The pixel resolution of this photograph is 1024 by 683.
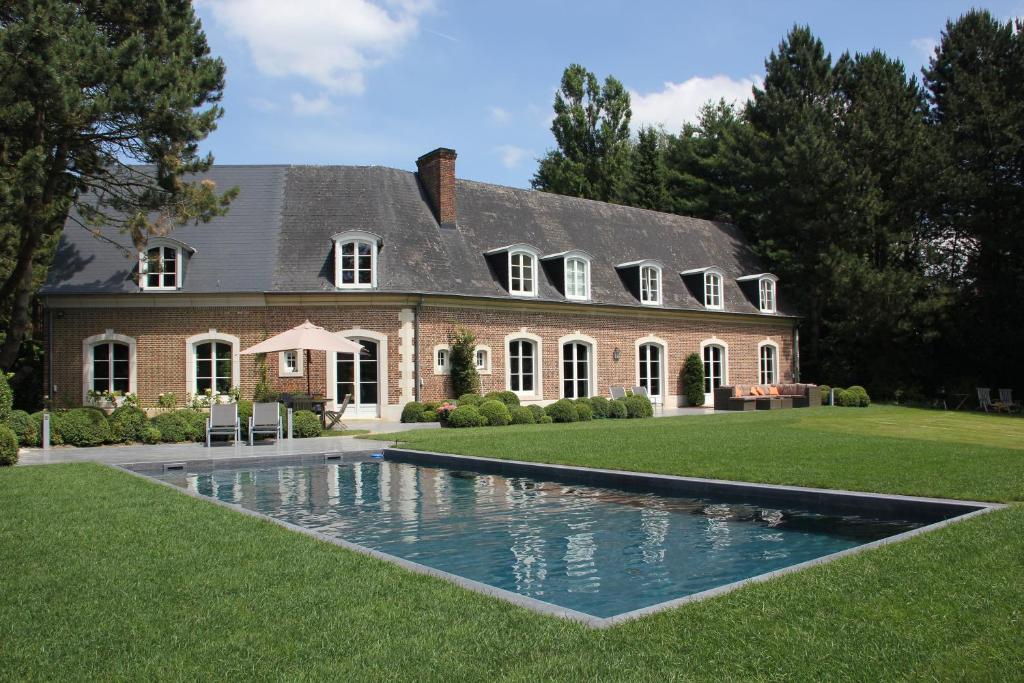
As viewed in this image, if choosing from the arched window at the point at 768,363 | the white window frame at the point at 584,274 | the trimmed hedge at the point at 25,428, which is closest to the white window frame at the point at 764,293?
the arched window at the point at 768,363

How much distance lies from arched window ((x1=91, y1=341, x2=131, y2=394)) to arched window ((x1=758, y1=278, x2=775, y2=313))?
2193 cm

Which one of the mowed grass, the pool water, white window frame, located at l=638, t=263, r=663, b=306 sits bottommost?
the pool water

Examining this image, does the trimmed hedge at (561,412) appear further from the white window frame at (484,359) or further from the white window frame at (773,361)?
the white window frame at (773,361)

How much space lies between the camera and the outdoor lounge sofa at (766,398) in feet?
88.2

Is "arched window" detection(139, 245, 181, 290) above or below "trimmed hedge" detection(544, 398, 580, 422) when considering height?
above

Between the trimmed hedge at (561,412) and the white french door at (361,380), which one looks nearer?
the trimmed hedge at (561,412)

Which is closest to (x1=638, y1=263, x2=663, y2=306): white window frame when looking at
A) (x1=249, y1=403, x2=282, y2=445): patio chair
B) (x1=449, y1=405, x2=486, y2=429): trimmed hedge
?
(x1=449, y1=405, x2=486, y2=429): trimmed hedge

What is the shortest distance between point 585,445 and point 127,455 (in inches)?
305

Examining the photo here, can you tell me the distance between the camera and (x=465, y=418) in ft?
62.5

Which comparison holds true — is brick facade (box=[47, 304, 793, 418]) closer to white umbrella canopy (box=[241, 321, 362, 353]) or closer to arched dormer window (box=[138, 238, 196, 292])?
arched dormer window (box=[138, 238, 196, 292])

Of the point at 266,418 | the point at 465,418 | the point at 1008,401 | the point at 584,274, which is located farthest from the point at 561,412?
the point at 1008,401

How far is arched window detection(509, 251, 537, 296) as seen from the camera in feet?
81.1

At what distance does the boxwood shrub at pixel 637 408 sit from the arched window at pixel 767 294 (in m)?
9.96

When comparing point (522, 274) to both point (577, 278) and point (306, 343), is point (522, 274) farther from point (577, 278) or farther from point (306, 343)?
point (306, 343)
